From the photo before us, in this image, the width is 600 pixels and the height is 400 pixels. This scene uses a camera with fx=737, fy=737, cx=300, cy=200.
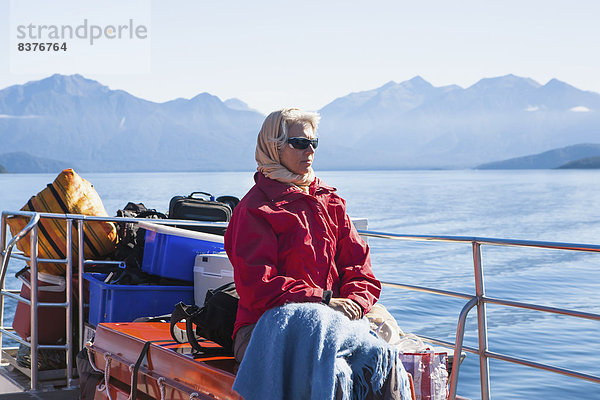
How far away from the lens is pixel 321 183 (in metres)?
2.86

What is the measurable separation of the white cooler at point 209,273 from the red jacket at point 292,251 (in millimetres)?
1143

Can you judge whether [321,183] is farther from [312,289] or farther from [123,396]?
[123,396]

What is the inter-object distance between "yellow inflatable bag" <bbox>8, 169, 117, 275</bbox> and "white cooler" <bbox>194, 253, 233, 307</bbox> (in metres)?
0.71

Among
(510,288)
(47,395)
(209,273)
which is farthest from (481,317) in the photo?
(510,288)

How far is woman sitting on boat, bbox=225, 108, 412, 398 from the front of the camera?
2.36m

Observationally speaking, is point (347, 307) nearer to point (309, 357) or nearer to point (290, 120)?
point (309, 357)

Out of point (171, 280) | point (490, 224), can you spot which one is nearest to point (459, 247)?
point (490, 224)

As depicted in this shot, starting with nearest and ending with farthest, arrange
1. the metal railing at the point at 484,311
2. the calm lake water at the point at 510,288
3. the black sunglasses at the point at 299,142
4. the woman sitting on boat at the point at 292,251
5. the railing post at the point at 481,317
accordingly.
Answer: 1. the woman sitting on boat at the point at 292,251
2. the black sunglasses at the point at 299,142
3. the metal railing at the point at 484,311
4. the railing post at the point at 481,317
5. the calm lake water at the point at 510,288

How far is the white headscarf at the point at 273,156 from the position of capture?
2.69 metres

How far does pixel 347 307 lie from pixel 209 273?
1531 mm

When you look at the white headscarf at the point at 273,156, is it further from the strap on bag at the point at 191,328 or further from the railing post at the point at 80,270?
the railing post at the point at 80,270

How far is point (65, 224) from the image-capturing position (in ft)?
14.3

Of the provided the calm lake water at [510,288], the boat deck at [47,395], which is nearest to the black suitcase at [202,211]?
the boat deck at [47,395]

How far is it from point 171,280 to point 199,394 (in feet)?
4.95
